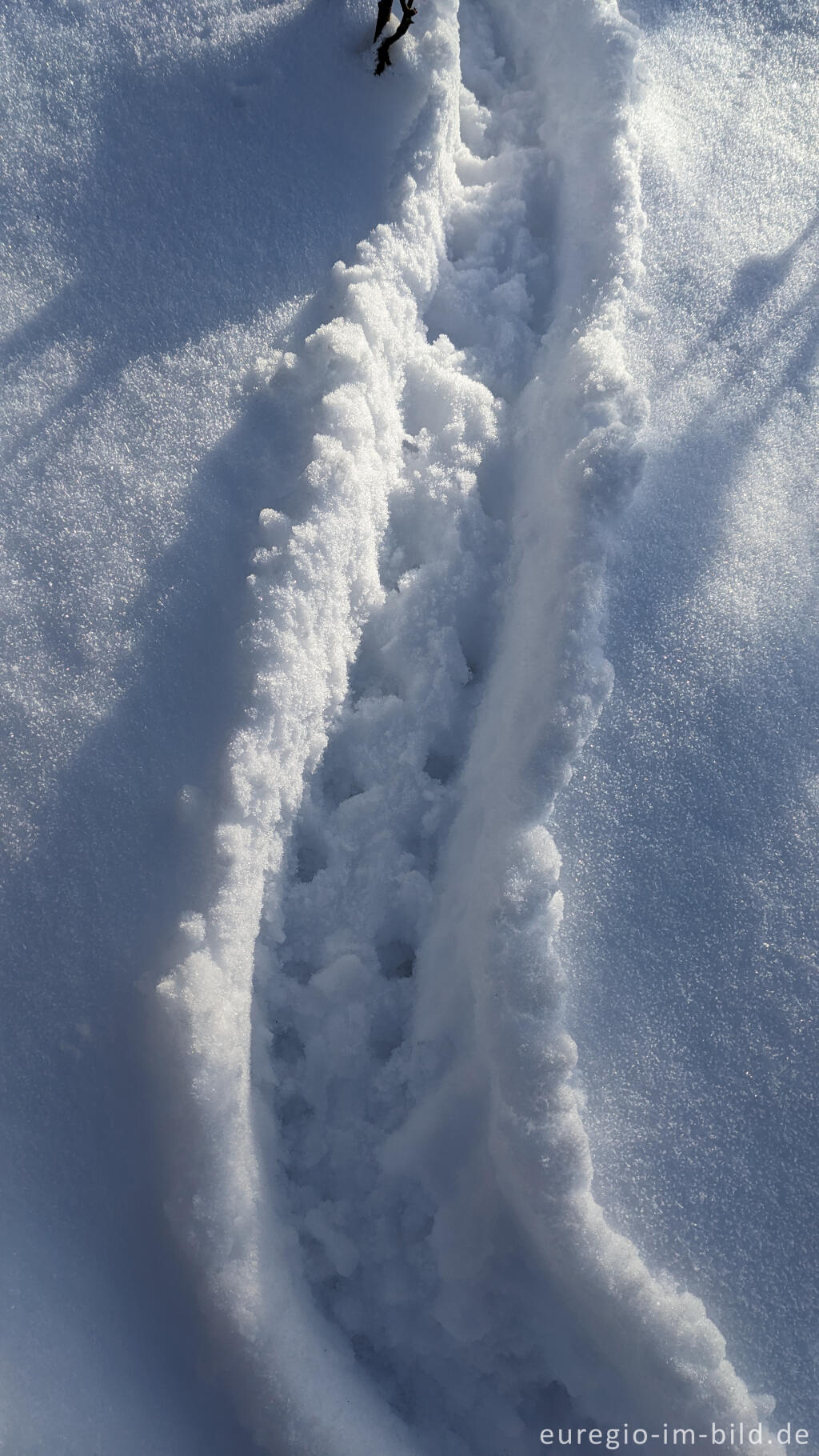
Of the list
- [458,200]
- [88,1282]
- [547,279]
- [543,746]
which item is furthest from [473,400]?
[88,1282]

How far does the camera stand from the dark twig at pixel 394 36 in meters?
2.18

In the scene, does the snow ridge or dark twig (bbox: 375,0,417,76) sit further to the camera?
dark twig (bbox: 375,0,417,76)

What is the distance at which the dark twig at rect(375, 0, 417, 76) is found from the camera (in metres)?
2.18

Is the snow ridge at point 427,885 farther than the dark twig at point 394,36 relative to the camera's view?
No

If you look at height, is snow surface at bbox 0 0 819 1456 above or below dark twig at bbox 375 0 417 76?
below

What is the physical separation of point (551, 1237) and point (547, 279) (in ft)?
7.24

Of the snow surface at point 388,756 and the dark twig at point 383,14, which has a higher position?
the dark twig at point 383,14

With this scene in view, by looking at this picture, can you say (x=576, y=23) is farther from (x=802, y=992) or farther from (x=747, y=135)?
(x=802, y=992)

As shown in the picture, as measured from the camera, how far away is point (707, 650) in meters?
1.95

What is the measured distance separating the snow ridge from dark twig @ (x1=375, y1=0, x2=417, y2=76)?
0.08m

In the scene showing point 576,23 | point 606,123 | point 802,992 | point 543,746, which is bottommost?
point 802,992

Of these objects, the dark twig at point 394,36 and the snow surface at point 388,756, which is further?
the dark twig at point 394,36

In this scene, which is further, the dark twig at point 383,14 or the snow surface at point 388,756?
the dark twig at point 383,14

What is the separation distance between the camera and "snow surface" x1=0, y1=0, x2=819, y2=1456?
58.3 inches
